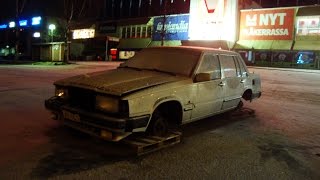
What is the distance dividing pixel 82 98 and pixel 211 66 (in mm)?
2741

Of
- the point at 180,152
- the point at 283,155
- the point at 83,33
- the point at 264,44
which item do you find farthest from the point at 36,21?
the point at 283,155

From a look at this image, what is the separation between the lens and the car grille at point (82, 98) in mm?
5676

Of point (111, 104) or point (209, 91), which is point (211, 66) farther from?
point (111, 104)

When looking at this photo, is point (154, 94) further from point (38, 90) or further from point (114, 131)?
point (38, 90)

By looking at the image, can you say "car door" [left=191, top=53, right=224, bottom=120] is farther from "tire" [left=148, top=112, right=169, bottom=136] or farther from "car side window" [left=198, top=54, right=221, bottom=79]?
"tire" [left=148, top=112, right=169, bottom=136]

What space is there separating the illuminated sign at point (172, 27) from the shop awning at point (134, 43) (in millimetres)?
1481

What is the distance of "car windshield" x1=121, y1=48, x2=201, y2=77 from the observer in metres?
6.92

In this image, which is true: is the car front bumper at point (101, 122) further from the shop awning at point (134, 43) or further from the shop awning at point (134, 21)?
the shop awning at point (134, 21)

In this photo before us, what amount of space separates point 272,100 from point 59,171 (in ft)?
31.2

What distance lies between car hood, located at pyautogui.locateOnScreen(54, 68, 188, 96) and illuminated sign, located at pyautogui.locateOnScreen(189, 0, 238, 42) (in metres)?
36.5

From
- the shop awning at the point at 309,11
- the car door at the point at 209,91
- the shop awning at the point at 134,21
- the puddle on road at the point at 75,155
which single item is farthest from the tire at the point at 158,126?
the shop awning at the point at 134,21

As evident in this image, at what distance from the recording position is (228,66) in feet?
26.2

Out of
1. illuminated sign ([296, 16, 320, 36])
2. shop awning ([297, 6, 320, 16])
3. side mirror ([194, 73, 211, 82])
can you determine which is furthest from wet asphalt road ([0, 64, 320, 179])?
shop awning ([297, 6, 320, 16])

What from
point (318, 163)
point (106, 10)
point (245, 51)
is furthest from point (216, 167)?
point (106, 10)
